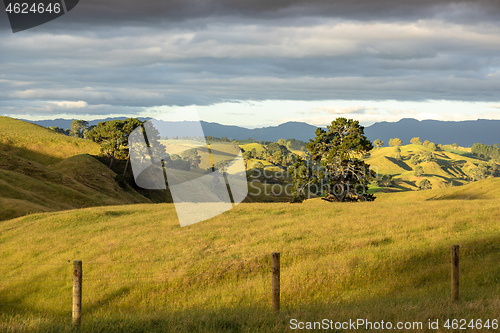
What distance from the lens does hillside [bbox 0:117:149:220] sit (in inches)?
2557

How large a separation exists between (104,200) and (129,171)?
3766 cm

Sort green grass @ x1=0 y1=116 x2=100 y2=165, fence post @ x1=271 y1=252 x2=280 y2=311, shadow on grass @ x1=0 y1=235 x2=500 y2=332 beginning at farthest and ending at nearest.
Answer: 1. green grass @ x1=0 y1=116 x2=100 y2=165
2. fence post @ x1=271 y1=252 x2=280 y2=311
3. shadow on grass @ x1=0 y1=235 x2=500 y2=332

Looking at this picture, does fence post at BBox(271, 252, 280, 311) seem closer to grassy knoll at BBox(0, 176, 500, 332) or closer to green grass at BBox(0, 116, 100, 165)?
grassy knoll at BBox(0, 176, 500, 332)

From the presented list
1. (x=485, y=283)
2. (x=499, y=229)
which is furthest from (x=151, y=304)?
(x=499, y=229)

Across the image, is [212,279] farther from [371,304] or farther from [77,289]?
[77,289]

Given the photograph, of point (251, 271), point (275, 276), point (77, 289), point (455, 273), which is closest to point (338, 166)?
point (251, 271)

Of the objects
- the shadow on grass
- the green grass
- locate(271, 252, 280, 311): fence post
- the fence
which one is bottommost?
the fence

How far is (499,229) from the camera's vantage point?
2539 cm

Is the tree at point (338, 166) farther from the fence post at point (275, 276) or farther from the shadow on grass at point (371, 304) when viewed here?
the fence post at point (275, 276)

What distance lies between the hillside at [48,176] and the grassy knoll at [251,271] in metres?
32.9

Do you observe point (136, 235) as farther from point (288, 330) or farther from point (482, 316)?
point (482, 316)

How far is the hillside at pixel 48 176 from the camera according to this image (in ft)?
213

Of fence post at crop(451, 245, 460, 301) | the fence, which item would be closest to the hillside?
the fence

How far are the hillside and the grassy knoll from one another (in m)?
32.9
